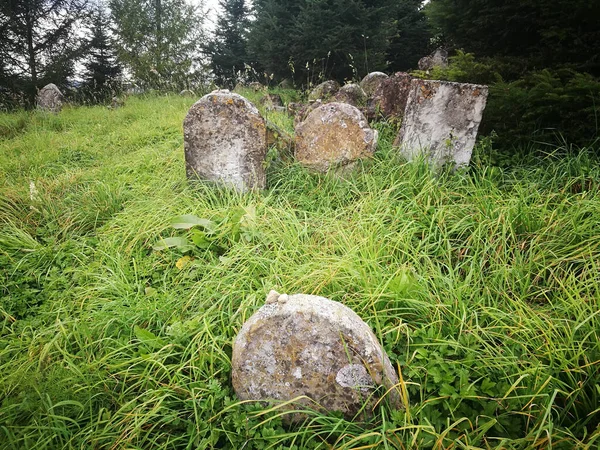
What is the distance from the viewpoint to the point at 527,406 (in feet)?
4.16

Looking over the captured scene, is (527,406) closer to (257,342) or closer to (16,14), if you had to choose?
(257,342)

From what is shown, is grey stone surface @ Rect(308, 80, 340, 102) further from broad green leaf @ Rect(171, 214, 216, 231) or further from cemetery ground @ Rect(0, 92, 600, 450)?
broad green leaf @ Rect(171, 214, 216, 231)

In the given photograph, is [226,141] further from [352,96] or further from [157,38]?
[157,38]

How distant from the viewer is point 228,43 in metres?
13.7

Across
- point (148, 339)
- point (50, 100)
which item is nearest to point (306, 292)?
point (148, 339)

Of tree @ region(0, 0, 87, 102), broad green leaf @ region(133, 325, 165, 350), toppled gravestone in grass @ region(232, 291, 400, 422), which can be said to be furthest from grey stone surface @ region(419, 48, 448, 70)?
tree @ region(0, 0, 87, 102)

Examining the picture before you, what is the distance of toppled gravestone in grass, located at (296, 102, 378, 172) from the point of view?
124 inches

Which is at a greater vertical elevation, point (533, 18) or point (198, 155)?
point (533, 18)

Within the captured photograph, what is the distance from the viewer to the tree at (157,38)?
9.58m

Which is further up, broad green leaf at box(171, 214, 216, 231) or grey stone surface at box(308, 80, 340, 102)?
grey stone surface at box(308, 80, 340, 102)

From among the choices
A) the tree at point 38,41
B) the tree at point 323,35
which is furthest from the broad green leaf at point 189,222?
the tree at point 38,41

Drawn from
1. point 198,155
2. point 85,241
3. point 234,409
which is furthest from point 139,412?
point 198,155

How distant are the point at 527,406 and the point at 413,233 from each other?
125 cm

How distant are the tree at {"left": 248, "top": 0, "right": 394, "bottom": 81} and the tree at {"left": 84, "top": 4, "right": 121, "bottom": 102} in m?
5.87
